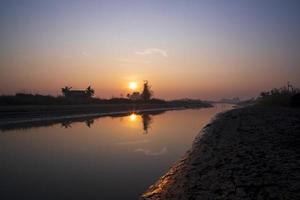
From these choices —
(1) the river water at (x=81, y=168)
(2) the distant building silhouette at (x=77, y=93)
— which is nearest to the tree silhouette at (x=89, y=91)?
(2) the distant building silhouette at (x=77, y=93)

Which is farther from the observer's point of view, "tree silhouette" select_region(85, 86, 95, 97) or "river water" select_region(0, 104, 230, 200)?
"tree silhouette" select_region(85, 86, 95, 97)

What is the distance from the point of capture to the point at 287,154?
504 cm

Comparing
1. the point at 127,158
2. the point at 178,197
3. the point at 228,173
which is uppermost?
the point at 228,173

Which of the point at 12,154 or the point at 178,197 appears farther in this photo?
the point at 12,154

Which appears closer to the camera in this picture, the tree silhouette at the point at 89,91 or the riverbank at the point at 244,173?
the riverbank at the point at 244,173

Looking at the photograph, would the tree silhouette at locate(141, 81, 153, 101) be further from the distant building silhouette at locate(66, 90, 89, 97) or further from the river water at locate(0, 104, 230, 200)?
the river water at locate(0, 104, 230, 200)

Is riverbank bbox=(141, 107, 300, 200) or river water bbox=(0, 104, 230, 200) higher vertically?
riverbank bbox=(141, 107, 300, 200)

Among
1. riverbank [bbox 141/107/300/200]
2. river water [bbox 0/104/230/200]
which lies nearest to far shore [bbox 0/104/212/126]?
river water [bbox 0/104/230/200]

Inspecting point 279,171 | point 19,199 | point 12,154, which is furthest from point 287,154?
A: point 12,154

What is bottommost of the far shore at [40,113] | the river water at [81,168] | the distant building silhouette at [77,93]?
the river water at [81,168]

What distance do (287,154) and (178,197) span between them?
7.74 ft

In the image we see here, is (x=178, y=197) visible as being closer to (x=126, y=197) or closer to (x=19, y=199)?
(x=126, y=197)

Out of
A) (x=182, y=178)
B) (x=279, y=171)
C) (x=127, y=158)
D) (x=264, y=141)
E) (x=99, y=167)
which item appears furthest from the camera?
(x=127, y=158)

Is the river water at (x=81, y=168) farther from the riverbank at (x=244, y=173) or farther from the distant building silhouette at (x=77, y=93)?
the distant building silhouette at (x=77, y=93)
